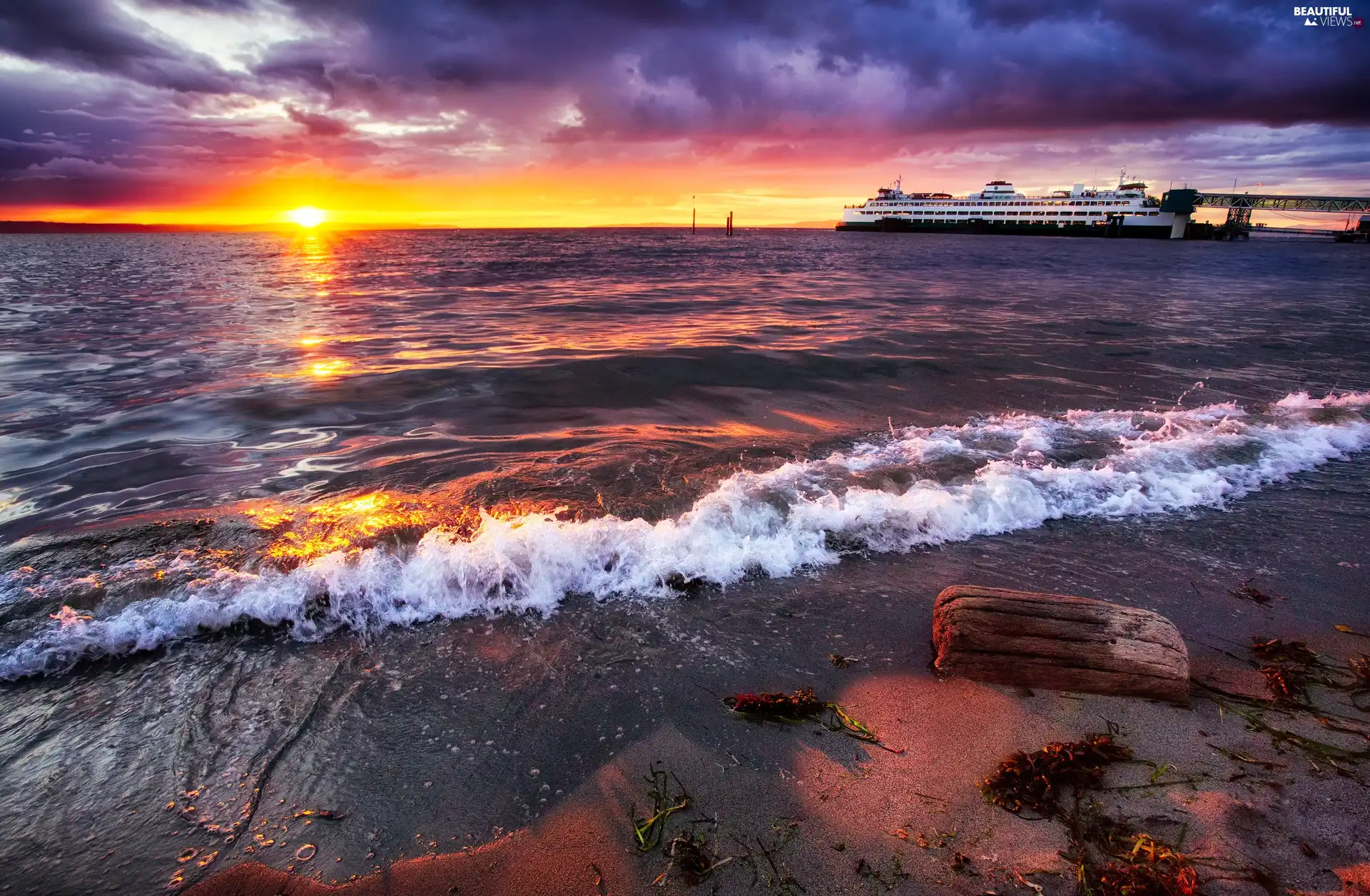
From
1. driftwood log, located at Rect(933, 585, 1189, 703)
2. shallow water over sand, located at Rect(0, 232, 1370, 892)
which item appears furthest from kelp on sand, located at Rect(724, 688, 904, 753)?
driftwood log, located at Rect(933, 585, 1189, 703)

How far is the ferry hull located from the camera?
103m

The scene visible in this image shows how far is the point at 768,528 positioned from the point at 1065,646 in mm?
2527

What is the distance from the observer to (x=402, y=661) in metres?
3.89

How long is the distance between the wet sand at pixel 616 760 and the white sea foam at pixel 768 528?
28 cm

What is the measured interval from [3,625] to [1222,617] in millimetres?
8304

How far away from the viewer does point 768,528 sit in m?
5.54

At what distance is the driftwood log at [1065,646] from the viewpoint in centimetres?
338

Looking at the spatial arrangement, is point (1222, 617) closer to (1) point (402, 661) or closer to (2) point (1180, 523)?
(2) point (1180, 523)

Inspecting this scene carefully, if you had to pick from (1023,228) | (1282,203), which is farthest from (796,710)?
(1282,203)

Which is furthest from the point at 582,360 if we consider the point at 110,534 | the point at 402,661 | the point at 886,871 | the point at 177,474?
the point at 886,871

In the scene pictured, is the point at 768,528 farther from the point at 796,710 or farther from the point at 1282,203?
the point at 1282,203

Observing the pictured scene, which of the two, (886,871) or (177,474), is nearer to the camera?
(886,871)

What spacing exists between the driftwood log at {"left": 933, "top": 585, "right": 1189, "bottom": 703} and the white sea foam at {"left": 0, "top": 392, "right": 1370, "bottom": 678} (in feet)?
5.37

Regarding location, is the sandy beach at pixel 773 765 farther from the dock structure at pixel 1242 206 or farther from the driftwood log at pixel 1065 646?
the dock structure at pixel 1242 206
